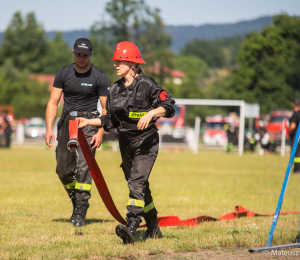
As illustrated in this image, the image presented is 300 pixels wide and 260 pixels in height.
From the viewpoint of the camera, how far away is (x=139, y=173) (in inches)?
202

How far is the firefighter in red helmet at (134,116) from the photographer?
507 cm

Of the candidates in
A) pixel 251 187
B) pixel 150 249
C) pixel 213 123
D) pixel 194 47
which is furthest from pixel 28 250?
pixel 194 47

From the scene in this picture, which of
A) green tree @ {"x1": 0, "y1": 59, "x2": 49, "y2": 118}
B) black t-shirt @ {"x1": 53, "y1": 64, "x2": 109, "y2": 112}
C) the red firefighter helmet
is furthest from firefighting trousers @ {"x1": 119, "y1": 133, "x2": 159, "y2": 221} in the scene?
green tree @ {"x1": 0, "y1": 59, "x2": 49, "y2": 118}

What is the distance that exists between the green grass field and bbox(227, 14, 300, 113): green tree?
40.5 m

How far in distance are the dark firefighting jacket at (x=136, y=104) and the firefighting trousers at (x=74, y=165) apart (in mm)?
Answer: 1208

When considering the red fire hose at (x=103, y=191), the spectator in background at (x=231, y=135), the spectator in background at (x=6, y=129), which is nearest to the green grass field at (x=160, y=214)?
the red fire hose at (x=103, y=191)

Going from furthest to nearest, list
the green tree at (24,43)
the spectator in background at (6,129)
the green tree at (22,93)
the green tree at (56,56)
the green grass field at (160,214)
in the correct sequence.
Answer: the green tree at (56,56)
the green tree at (24,43)
the green tree at (22,93)
the spectator in background at (6,129)
the green grass field at (160,214)

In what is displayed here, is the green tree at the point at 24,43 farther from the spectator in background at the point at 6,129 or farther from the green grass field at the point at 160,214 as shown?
the green grass field at the point at 160,214

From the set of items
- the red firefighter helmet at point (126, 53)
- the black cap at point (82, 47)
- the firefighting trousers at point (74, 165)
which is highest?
the black cap at point (82, 47)

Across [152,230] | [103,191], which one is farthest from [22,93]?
[152,230]

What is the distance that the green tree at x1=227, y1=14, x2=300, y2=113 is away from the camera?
52.4m

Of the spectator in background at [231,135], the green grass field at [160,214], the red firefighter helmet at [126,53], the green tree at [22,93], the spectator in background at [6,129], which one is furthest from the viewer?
the green tree at [22,93]

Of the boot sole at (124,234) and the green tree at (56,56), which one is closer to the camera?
the boot sole at (124,234)

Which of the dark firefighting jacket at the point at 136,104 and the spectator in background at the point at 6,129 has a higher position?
the dark firefighting jacket at the point at 136,104
